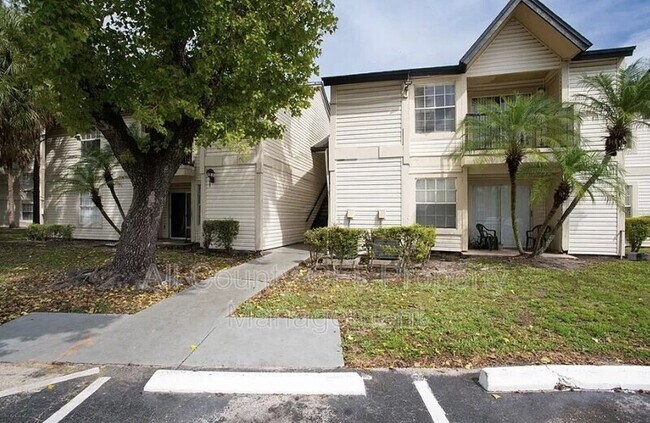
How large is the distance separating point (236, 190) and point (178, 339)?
800 cm

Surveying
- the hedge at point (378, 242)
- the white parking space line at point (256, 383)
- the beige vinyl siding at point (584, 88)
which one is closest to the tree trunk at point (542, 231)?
the beige vinyl siding at point (584, 88)

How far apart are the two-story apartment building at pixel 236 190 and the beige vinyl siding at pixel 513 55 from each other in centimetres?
558

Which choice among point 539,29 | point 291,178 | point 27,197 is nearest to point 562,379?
point 539,29

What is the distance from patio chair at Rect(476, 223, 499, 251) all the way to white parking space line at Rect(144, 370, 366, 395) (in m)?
10.1

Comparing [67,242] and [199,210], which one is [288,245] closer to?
[199,210]

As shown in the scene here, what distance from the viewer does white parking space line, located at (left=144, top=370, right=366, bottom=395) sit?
3.22 m

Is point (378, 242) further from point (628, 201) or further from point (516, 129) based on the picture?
point (628, 201)

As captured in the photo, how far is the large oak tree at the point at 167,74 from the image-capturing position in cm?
591

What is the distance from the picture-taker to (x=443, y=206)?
36.0 ft

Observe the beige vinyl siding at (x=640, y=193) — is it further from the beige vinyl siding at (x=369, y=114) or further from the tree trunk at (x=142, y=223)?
the tree trunk at (x=142, y=223)

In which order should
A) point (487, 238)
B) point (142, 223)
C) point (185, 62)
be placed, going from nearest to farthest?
1. point (185, 62)
2. point (142, 223)
3. point (487, 238)

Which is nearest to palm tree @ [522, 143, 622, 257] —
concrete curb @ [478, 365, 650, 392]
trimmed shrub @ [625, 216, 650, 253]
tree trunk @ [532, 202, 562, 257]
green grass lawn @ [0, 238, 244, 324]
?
tree trunk @ [532, 202, 562, 257]

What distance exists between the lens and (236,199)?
11.9 m

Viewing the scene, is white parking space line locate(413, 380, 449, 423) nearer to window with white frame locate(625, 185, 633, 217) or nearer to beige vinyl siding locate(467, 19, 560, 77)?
beige vinyl siding locate(467, 19, 560, 77)
